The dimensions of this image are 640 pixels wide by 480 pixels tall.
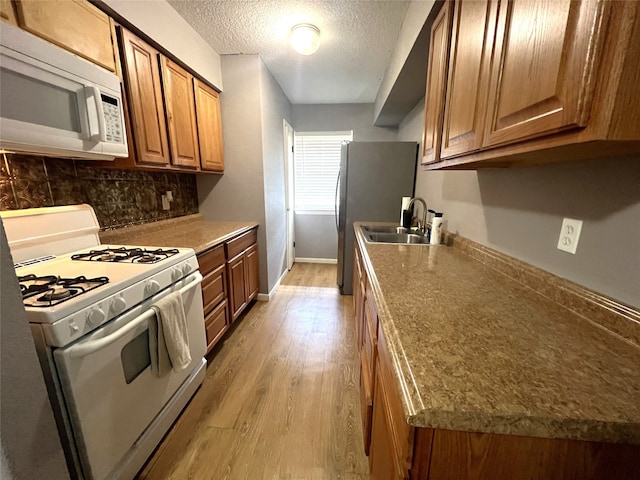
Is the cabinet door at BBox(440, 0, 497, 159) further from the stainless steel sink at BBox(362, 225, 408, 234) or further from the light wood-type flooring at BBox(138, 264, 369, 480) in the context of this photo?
the light wood-type flooring at BBox(138, 264, 369, 480)

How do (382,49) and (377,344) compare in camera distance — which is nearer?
(377,344)

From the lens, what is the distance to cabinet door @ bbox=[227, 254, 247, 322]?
228cm

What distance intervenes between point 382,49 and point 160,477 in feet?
11.1

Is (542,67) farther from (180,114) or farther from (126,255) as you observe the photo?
(180,114)

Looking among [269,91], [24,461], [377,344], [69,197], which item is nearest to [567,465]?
[377,344]

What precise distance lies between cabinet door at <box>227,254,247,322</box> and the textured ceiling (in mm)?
1902

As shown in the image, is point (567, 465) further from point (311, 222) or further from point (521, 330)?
point (311, 222)

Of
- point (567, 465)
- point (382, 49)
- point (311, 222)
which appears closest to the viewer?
point (567, 465)

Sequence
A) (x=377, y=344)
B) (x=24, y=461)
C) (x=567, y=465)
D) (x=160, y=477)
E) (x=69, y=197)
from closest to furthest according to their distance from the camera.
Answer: (x=567, y=465) < (x=24, y=461) < (x=377, y=344) < (x=160, y=477) < (x=69, y=197)

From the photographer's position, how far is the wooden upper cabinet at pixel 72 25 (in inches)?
42.6

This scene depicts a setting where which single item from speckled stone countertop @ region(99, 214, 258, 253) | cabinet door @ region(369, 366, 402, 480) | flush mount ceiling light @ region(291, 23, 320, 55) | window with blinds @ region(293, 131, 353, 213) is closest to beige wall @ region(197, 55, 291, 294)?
speckled stone countertop @ region(99, 214, 258, 253)

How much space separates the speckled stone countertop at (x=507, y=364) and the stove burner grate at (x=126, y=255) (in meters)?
1.21

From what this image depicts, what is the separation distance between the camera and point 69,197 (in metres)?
1.56

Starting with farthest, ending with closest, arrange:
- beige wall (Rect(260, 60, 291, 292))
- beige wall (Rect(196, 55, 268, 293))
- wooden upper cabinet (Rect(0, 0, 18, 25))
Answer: beige wall (Rect(260, 60, 291, 292)) < beige wall (Rect(196, 55, 268, 293)) < wooden upper cabinet (Rect(0, 0, 18, 25))
